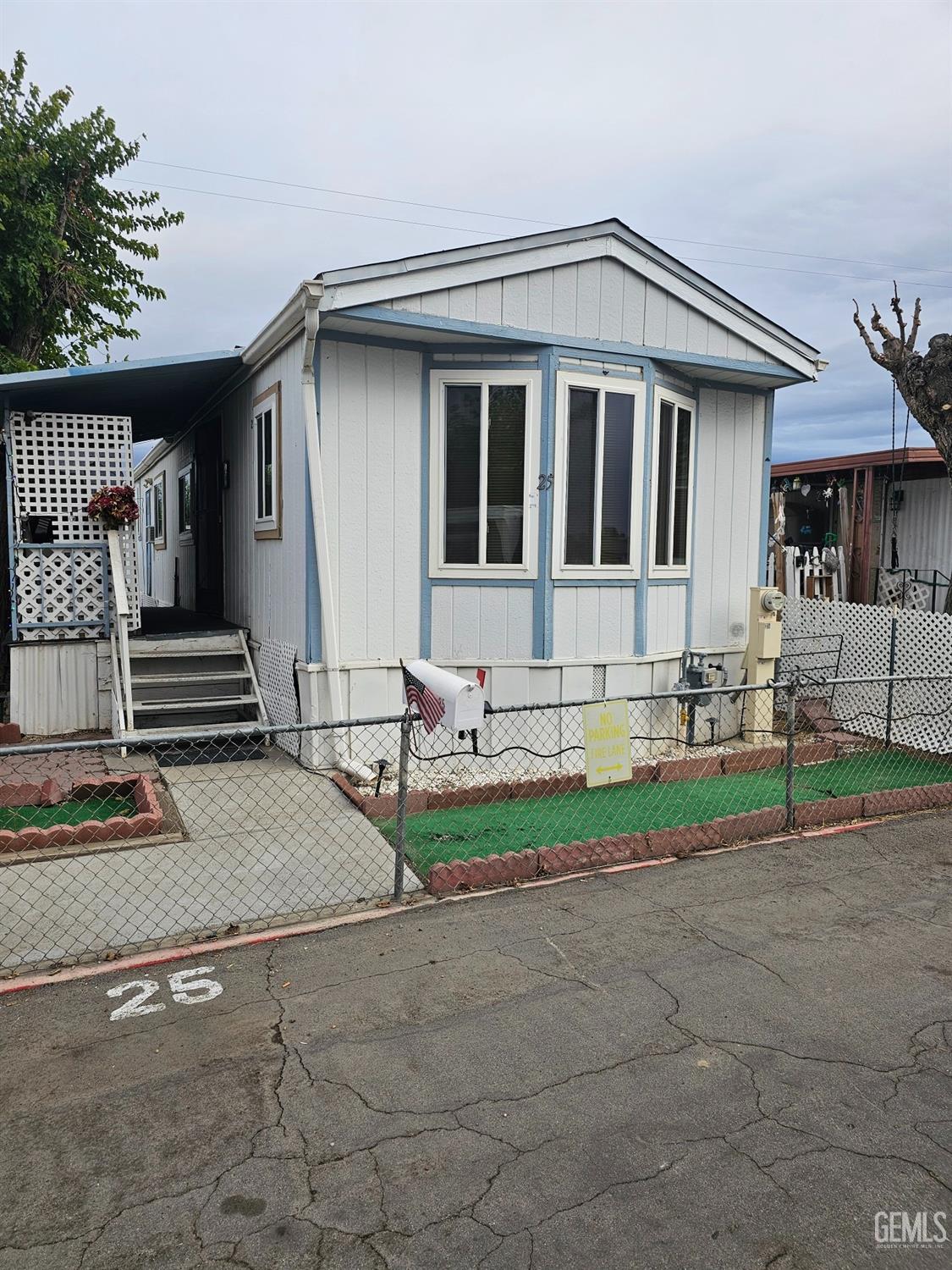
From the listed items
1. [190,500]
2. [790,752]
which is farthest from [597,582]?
[190,500]

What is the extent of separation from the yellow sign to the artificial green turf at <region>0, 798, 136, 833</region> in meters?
3.23

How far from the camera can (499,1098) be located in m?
3.06

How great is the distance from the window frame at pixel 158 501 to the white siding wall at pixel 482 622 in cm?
1034

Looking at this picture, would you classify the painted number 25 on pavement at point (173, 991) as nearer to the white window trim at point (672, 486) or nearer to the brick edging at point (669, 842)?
the brick edging at point (669, 842)

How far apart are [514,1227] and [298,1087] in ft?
3.25

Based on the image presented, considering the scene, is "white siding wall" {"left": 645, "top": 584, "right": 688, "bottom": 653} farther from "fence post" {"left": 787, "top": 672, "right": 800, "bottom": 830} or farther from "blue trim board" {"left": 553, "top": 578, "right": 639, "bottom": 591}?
"fence post" {"left": 787, "top": 672, "right": 800, "bottom": 830}

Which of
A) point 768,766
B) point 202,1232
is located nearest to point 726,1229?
point 202,1232

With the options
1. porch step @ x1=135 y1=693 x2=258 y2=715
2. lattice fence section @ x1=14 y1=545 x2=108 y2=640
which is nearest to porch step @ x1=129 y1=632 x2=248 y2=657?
lattice fence section @ x1=14 y1=545 x2=108 y2=640

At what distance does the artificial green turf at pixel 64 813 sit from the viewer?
5867 millimetres

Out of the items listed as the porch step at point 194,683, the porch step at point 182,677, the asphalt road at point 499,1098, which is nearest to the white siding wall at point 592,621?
the porch step at point 194,683

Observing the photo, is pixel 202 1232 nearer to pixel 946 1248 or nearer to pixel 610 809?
pixel 946 1248

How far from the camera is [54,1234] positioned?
2.43 meters

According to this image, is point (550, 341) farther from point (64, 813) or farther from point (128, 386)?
point (64, 813)

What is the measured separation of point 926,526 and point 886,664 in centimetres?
694
